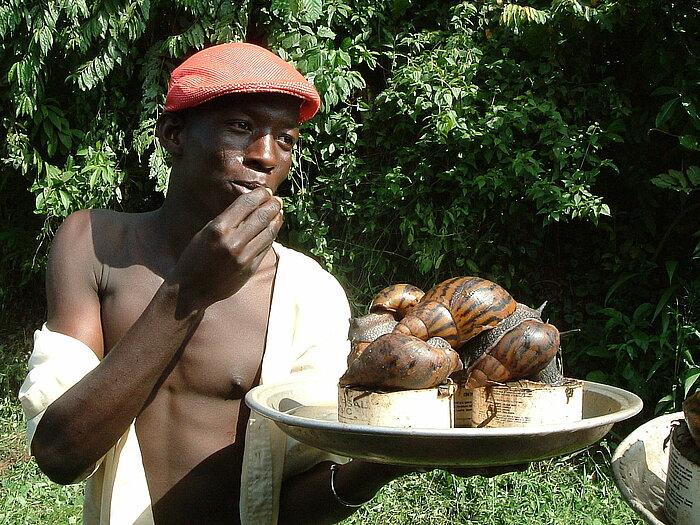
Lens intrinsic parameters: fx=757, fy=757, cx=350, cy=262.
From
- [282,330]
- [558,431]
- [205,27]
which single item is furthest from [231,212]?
[205,27]

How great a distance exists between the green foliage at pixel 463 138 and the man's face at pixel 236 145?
6.74ft

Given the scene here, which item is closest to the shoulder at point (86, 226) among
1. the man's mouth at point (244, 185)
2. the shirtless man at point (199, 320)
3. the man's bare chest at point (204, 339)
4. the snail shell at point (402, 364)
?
the shirtless man at point (199, 320)

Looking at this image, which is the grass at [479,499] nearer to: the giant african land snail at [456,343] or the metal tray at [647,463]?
the metal tray at [647,463]

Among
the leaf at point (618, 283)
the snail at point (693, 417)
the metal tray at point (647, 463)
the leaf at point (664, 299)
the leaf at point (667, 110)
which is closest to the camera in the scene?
the snail at point (693, 417)

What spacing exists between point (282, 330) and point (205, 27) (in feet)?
8.20

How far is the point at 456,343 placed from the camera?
4.93 ft

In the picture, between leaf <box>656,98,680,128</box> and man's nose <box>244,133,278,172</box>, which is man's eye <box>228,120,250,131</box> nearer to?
man's nose <box>244,133,278,172</box>

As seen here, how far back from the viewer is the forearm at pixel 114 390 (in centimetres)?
148

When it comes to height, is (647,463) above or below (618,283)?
above

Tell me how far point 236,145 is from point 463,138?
7.63 ft

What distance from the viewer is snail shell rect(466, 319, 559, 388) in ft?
4.63

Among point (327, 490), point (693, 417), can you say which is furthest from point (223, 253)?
point (693, 417)

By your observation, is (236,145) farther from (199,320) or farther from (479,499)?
(479,499)

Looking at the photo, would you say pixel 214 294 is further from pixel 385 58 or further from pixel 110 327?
pixel 385 58
